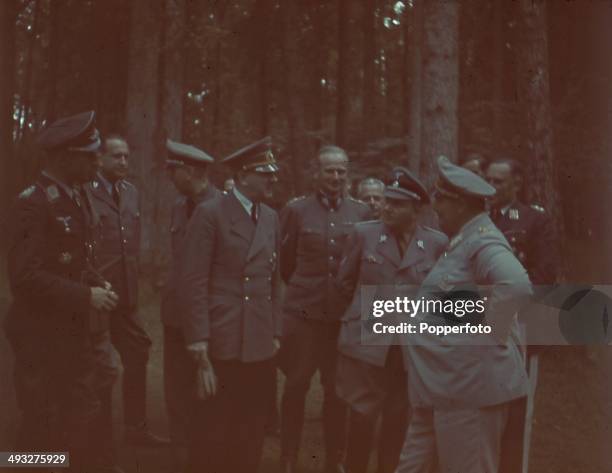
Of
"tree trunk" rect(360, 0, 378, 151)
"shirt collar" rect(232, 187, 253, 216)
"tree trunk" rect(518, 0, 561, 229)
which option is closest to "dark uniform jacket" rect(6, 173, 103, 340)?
"shirt collar" rect(232, 187, 253, 216)

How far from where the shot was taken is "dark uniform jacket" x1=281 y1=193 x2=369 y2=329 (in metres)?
5.60

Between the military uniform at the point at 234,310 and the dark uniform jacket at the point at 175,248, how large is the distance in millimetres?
786

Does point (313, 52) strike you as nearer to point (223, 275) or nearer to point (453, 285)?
point (223, 275)

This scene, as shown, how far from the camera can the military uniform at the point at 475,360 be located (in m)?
3.77

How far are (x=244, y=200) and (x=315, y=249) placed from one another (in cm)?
103

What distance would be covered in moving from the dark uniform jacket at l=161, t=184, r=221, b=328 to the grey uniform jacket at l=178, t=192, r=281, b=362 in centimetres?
87

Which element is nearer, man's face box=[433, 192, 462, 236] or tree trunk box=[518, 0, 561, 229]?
man's face box=[433, 192, 462, 236]

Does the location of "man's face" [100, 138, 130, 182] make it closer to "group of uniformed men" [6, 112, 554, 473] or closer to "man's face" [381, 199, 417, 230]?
"group of uniformed men" [6, 112, 554, 473]

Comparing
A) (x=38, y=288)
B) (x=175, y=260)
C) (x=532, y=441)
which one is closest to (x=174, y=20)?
(x=175, y=260)

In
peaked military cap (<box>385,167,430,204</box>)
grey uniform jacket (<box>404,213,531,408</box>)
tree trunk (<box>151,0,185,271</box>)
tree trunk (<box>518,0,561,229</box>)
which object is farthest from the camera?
tree trunk (<box>518,0,561,229</box>)

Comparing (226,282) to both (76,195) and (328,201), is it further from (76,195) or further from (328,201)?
(328,201)

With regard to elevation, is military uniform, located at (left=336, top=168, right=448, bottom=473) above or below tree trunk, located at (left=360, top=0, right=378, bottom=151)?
below

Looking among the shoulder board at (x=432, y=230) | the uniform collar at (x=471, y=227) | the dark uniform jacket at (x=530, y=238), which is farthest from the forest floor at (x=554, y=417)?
the uniform collar at (x=471, y=227)

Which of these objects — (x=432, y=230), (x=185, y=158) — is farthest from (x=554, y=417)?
(x=185, y=158)
